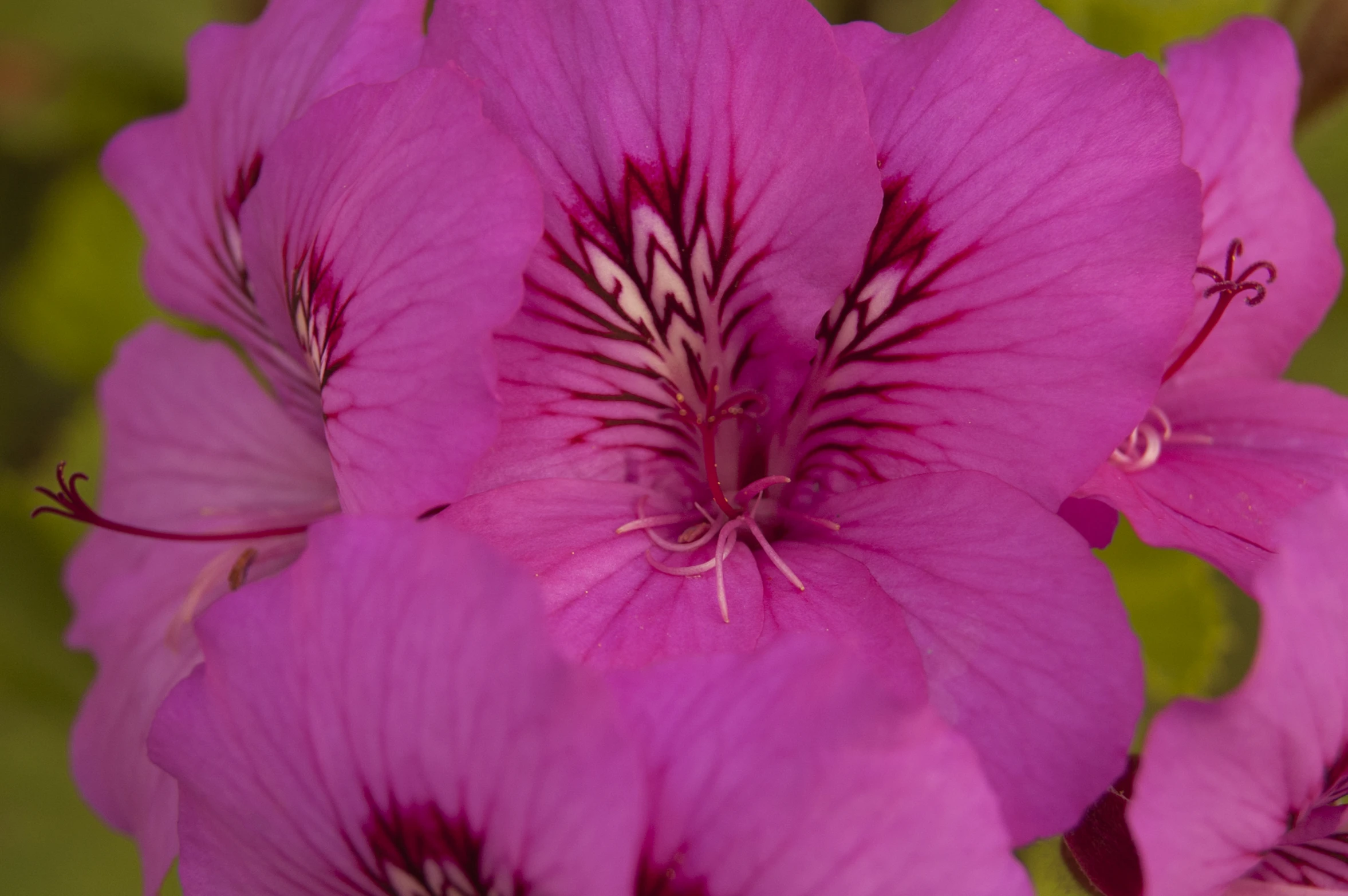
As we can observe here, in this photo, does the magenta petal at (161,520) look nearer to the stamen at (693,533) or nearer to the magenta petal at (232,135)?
the magenta petal at (232,135)

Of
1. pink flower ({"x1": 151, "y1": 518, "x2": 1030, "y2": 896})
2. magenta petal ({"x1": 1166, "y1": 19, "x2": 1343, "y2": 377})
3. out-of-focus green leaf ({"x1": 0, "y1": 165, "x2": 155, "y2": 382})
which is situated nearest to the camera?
pink flower ({"x1": 151, "y1": 518, "x2": 1030, "y2": 896})

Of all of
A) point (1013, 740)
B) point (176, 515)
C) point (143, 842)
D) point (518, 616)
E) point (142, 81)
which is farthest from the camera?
point (142, 81)

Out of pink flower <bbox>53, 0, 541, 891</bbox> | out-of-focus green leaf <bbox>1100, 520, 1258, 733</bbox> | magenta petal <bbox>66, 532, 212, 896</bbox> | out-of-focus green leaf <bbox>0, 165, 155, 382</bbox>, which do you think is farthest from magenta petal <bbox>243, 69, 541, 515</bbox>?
out-of-focus green leaf <bbox>0, 165, 155, 382</bbox>

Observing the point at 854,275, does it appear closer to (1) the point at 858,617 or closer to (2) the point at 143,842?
(1) the point at 858,617

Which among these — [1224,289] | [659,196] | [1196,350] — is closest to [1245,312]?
[1196,350]

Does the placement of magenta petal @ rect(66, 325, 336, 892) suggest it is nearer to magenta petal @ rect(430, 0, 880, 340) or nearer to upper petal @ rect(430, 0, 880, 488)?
upper petal @ rect(430, 0, 880, 488)

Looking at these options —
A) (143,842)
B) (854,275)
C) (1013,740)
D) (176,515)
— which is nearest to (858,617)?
(1013,740)
